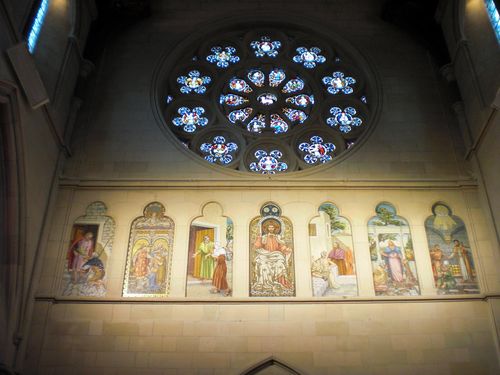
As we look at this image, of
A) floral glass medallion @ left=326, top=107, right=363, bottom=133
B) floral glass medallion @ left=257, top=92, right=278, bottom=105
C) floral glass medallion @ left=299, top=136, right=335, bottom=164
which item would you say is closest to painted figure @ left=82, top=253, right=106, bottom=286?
floral glass medallion @ left=299, top=136, right=335, bottom=164

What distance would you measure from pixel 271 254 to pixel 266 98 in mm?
3623

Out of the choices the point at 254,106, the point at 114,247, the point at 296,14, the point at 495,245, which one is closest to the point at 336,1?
the point at 296,14

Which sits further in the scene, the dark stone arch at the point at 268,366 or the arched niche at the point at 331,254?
the arched niche at the point at 331,254

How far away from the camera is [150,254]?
29.6 ft

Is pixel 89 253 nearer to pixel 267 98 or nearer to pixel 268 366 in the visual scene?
pixel 268 366

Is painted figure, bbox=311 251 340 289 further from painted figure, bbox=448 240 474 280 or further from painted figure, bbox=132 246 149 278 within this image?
painted figure, bbox=132 246 149 278

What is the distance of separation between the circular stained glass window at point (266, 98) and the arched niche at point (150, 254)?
1.66 metres

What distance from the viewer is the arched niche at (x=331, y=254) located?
344 inches

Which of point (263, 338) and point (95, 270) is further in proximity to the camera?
point (95, 270)

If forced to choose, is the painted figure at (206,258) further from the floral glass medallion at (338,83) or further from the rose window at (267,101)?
the floral glass medallion at (338,83)

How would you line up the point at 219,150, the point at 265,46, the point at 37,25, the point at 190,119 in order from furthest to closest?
the point at 265,46 < the point at 190,119 < the point at 219,150 < the point at 37,25

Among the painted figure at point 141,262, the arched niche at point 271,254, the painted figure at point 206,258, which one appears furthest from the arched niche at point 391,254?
the painted figure at point 141,262

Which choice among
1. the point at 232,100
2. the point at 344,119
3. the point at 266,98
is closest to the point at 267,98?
the point at 266,98

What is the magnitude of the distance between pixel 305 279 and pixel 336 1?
654 centimetres
